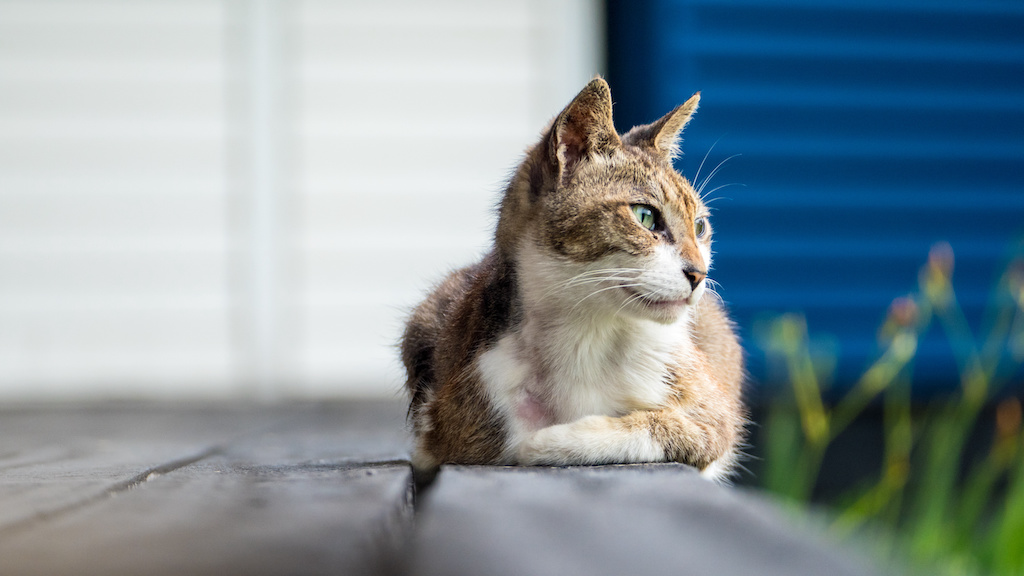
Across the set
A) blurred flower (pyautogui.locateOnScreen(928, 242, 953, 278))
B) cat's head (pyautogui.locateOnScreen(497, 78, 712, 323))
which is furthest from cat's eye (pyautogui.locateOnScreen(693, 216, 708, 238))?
blurred flower (pyautogui.locateOnScreen(928, 242, 953, 278))

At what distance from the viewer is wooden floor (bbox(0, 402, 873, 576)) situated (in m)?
0.90

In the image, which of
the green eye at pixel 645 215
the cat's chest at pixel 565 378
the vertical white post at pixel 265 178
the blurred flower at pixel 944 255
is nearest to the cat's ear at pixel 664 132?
the green eye at pixel 645 215

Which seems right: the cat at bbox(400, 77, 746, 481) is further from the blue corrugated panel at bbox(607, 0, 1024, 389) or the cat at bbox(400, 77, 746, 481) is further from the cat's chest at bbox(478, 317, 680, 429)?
the blue corrugated panel at bbox(607, 0, 1024, 389)

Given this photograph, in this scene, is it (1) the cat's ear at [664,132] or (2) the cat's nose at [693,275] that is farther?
(1) the cat's ear at [664,132]

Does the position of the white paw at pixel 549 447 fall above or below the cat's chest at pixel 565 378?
below

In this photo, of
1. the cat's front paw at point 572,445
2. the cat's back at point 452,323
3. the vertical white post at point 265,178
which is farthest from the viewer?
the vertical white post at point 265,178

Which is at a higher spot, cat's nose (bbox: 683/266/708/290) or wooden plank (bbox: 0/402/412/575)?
cat's nose (bbox: 683/266/708/290)

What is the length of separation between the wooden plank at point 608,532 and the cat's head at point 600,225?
383 mm

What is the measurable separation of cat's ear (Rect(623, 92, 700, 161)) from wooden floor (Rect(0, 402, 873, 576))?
70cm

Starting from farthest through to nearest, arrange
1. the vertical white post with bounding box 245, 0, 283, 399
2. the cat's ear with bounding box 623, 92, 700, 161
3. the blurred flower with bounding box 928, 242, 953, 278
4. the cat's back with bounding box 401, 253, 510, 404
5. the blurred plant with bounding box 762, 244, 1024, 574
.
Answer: the vertical white post with bounding box 245, 0, 283, 399 → the blurred flower with bounding box 928, 242, 953, 278 → the blurred plant with bounding box 762, 244, 1024, 574 → the cat's ear with bounding box 623, 92, 700, 161 → the cat's back with bounding box 401, 253, 510, 404

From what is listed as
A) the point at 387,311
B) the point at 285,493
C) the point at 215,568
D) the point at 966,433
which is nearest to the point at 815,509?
the point at 966,433

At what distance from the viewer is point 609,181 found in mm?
1669

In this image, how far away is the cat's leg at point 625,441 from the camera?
1459 mm

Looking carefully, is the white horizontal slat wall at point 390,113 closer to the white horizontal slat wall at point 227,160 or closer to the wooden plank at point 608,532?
the white horizontal slat wall at point 227,160
